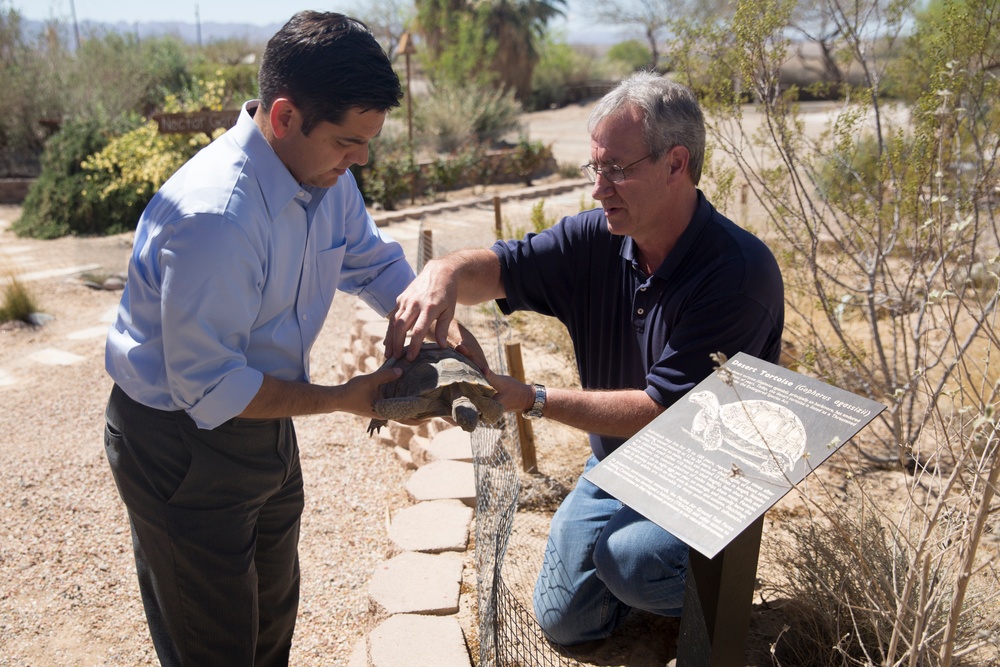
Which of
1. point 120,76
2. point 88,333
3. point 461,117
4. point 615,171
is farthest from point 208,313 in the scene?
point 120,76

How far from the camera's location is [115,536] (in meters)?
3.60

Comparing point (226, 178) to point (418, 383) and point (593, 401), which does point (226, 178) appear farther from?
point (593, 401)

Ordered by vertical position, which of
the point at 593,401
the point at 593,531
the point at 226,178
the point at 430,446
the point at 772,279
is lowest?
the point at 430,446

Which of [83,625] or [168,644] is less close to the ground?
[168,644]

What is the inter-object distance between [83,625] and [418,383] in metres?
1.81

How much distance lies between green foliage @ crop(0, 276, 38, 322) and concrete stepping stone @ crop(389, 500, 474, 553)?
16.3ft

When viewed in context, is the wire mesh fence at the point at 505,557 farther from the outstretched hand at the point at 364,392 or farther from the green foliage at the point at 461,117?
the green foliage at the point at 461,117

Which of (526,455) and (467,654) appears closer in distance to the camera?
(467,654)

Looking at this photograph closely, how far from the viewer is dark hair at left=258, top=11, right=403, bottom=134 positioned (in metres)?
1.81

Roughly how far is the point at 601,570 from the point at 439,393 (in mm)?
801

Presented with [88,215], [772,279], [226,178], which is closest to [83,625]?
[226,178]

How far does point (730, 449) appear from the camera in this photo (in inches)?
67.0

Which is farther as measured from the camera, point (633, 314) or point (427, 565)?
point (427, 565)

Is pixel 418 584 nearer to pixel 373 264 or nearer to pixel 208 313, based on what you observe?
pixel 373 264
